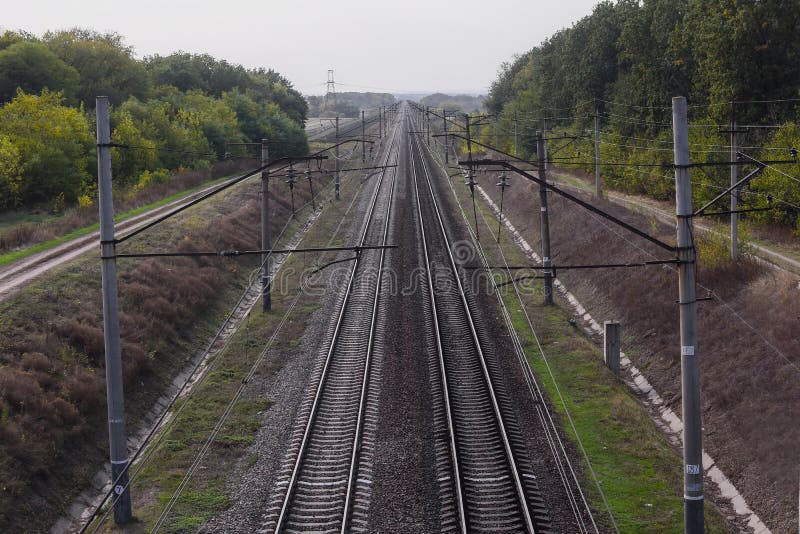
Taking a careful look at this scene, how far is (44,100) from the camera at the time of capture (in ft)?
154

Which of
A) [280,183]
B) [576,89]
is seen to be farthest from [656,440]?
[576,89]

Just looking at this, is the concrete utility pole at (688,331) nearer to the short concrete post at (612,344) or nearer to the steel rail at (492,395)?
the steel rail at (492,395)

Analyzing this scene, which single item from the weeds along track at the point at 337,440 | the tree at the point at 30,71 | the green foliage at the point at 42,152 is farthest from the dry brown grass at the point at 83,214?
the weeds along track at the point at 337,440

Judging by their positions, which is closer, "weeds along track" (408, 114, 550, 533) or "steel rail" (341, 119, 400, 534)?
"weeds along track" (408, 114, 550, 533)

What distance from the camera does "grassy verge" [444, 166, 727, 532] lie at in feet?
43.6

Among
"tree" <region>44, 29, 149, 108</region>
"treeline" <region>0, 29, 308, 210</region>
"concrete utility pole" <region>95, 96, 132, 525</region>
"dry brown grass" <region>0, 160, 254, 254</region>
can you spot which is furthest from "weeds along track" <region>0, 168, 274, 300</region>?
"tree" <region>44, 29, 149, 108</region>

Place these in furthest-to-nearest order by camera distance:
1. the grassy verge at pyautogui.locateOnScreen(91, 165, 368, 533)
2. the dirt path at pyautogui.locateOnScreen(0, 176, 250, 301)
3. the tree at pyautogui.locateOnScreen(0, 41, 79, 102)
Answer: the tree at pyautogui.locateOnScreen(0, 41, 79, 102), the dirt path at pyautogui.locateOnScreen(0, 176, 250, 301), the grassy verge at pyautogui.locateOnScreen(91, 165, 368, 533)

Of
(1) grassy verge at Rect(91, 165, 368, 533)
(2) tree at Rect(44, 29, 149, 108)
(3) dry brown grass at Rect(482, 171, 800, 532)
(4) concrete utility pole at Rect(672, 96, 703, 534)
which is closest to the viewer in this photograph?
(4) concrete utility pole at Rect(672, 96, 703, 534)

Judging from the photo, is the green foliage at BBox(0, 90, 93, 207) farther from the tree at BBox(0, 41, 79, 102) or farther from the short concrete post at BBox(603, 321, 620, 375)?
the short concrete post at BBox(603, 321, 620, 375)

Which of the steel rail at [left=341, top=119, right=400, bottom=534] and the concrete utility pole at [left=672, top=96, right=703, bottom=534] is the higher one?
the concrete utility pole at [left=672, top=96, right=703, bottom=534]

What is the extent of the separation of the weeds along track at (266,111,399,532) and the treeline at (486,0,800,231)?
367 inches

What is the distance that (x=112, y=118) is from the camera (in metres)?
52.2

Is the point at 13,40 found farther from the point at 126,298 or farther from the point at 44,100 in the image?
the point at 126,298

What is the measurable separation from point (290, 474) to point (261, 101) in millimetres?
85156
